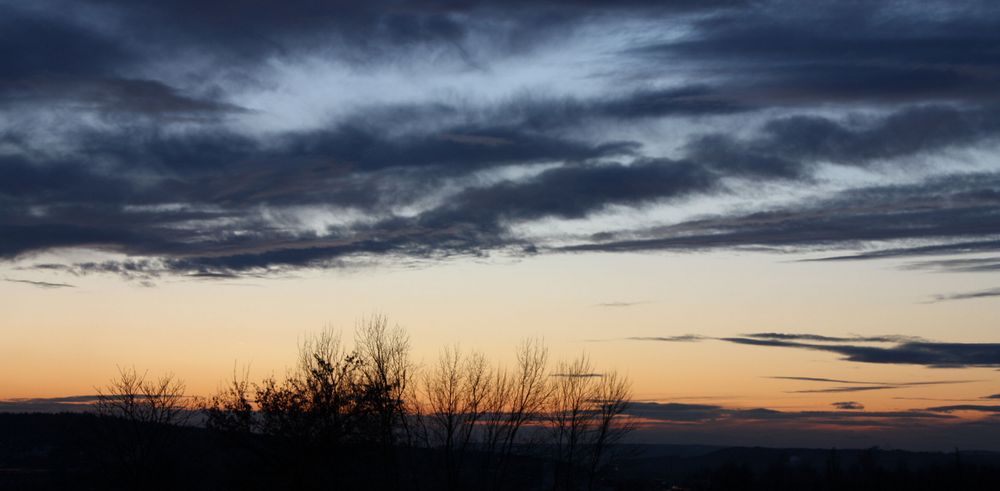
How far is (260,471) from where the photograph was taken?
48031 mm

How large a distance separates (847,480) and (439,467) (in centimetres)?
10850

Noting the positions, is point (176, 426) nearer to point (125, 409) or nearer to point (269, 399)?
point (125, 409)

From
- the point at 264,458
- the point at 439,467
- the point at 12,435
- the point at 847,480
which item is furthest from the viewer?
the point at 847,480

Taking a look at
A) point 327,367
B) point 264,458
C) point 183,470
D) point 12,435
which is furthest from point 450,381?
point 12,435

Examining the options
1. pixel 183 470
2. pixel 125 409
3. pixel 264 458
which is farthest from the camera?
pixel 183 470

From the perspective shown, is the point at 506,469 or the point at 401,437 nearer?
the point at 401,437

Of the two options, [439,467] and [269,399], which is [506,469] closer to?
[439,467]

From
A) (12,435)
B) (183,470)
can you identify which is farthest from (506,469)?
(12,435)

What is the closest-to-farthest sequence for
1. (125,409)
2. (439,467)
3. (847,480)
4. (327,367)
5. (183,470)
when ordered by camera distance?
(327,367)
(439,467)
(125,409)
(183,470)
(847,480)

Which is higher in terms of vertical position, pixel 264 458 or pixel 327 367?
pixel 327 367

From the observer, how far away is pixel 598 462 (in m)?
68.2

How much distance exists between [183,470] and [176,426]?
11435 mm

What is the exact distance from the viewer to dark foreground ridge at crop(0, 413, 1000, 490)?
49562mm

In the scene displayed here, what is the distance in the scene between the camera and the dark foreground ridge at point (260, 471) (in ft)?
163
